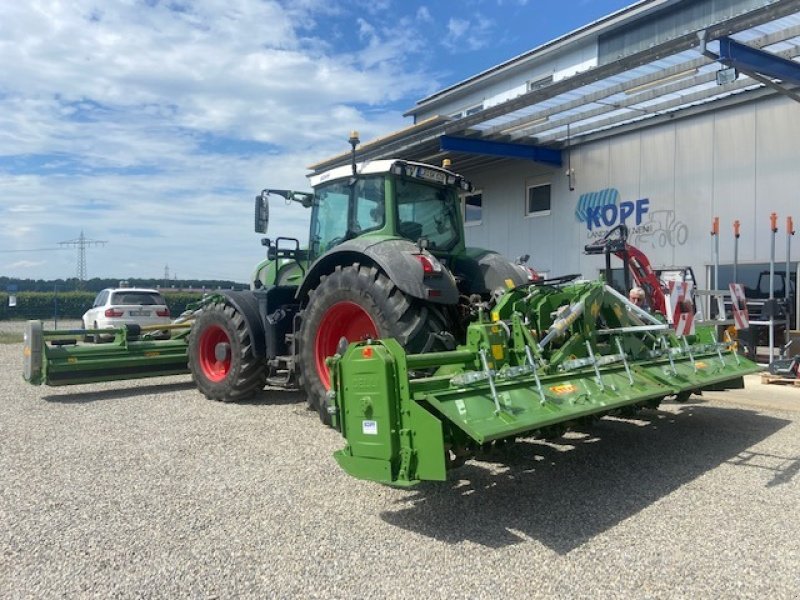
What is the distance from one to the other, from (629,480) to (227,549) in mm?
2728

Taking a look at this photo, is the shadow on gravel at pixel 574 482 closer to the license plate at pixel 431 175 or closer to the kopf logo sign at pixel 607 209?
the license plate at pixel 431 175

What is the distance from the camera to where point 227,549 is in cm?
343

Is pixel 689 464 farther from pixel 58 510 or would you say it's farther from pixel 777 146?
pixel 777 146

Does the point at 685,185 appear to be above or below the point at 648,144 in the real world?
below

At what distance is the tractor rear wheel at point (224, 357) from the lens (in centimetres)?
741

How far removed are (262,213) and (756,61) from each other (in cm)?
618

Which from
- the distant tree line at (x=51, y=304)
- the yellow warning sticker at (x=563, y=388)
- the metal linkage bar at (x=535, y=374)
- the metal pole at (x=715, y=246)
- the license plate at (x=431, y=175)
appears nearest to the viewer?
the metal linkage bar at (x=535, y=374)

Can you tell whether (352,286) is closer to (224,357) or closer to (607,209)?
(224,357)

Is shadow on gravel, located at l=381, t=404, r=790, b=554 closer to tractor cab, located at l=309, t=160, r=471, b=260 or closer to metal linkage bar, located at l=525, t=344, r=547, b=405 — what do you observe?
metal linkage bar, located at l=525, t=344, r=547, b=405

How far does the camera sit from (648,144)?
37.4 feet

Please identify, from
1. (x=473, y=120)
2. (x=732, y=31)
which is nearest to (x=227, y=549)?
(x=732, y=31)

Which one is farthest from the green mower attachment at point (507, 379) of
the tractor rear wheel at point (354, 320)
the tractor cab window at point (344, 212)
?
the tractor cab window at point (344, 212)

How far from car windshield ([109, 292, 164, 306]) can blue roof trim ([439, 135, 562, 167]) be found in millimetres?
7976

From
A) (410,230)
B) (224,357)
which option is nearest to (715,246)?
(410,230)
